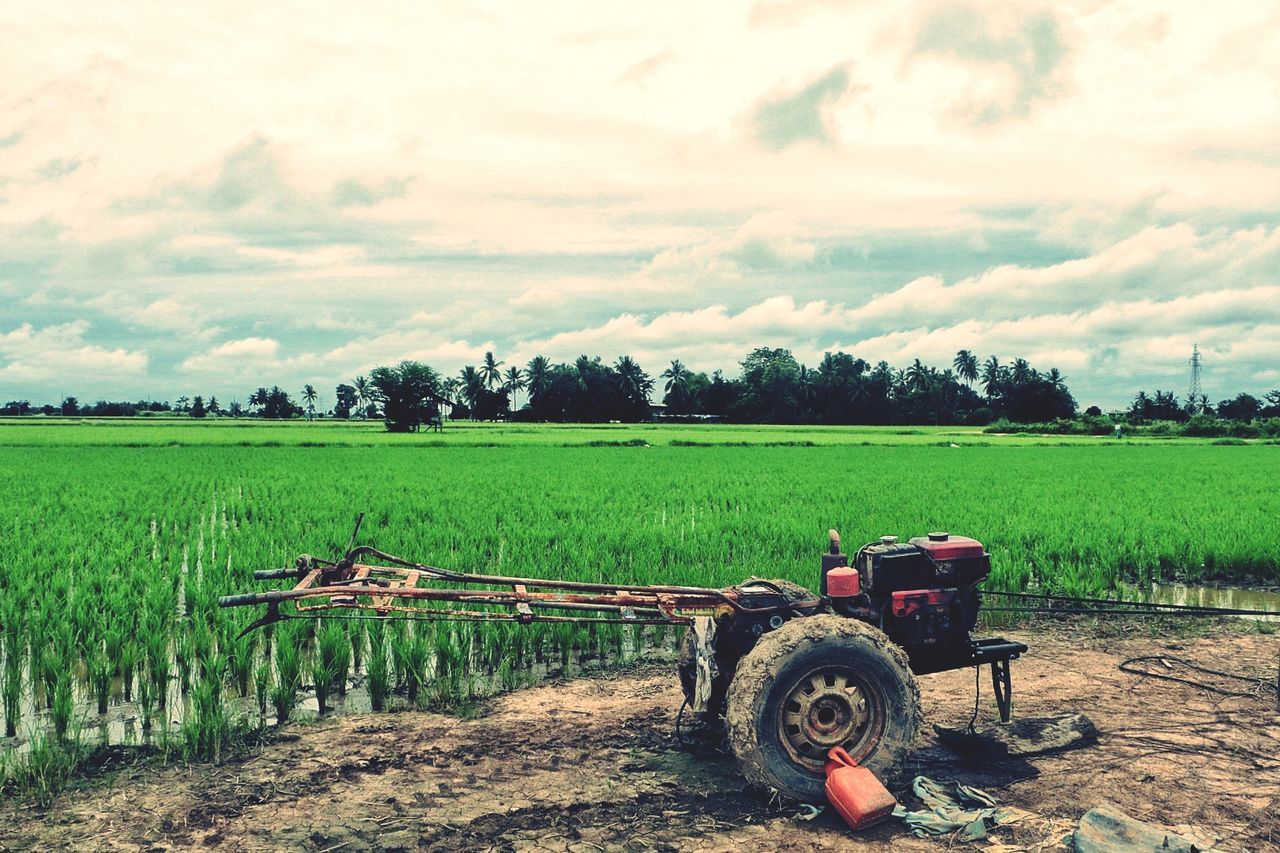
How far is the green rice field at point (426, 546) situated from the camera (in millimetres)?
4992

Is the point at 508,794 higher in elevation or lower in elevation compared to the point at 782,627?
lower

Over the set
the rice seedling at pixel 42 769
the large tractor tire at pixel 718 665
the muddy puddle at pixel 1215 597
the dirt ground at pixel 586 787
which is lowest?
the muddy puddle at pixel 1215 597

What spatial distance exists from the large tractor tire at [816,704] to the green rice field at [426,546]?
2081 millimetres

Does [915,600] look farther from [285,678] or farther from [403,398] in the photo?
[403,398]

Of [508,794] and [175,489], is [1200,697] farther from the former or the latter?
[175,489]

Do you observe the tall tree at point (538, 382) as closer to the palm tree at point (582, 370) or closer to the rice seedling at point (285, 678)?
the palm tree at point (582, 370)

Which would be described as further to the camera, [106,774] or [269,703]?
[269,703]

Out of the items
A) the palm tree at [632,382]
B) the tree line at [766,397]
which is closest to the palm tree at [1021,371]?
the tree line at [766,397]

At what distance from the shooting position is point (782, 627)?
3660 millimetres

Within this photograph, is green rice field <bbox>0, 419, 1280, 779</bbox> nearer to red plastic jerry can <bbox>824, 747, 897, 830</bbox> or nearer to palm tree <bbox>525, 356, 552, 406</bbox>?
red plastic jerry can <bbox>824, 747, 897, 830</bbox>

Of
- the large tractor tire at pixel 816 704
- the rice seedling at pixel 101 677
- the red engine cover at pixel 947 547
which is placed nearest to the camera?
the large tractor tire at pixel 816 704


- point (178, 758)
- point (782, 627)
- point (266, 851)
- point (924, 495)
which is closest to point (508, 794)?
point (266, 851)

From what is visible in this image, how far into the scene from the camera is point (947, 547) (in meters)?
4.07

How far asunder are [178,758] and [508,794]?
1699 millimetres
